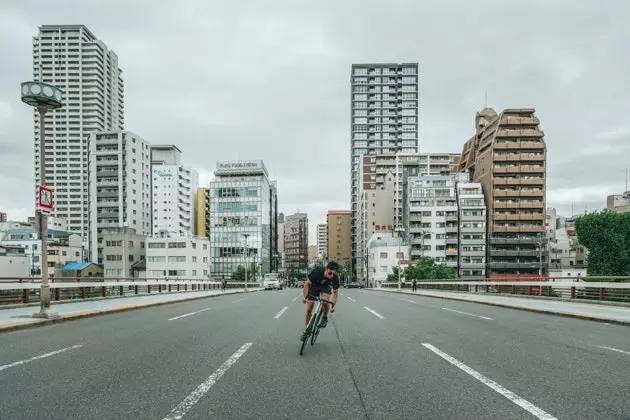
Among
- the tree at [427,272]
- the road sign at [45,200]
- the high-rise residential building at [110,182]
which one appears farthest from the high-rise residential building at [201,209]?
the road sign at [45,200]

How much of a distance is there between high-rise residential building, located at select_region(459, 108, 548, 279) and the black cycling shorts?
74.7 metres

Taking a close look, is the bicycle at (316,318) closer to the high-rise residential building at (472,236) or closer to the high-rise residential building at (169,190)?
the high-rise residential building at (472,236)

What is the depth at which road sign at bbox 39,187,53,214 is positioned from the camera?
38.7ft

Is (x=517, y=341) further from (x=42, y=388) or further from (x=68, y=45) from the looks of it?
(x=68, y=45)

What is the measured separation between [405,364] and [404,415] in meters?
2.24

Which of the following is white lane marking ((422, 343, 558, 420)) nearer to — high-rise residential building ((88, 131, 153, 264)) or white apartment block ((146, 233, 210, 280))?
white apartment block ((146, 233, 210, 280))

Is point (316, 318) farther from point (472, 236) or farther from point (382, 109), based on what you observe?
point (382, 109)

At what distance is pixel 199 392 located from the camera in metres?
4.71

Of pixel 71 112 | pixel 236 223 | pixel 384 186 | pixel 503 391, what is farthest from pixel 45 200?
pixel 71 112

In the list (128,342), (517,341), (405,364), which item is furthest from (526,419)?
(128,342)

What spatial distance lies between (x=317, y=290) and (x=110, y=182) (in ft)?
311

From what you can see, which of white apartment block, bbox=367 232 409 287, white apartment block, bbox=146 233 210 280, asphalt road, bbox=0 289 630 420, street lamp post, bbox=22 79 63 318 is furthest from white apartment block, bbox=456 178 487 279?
street lamp post, bbox=22 79 63 318

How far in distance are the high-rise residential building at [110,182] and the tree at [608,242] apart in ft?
269

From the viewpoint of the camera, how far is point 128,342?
8133mm
